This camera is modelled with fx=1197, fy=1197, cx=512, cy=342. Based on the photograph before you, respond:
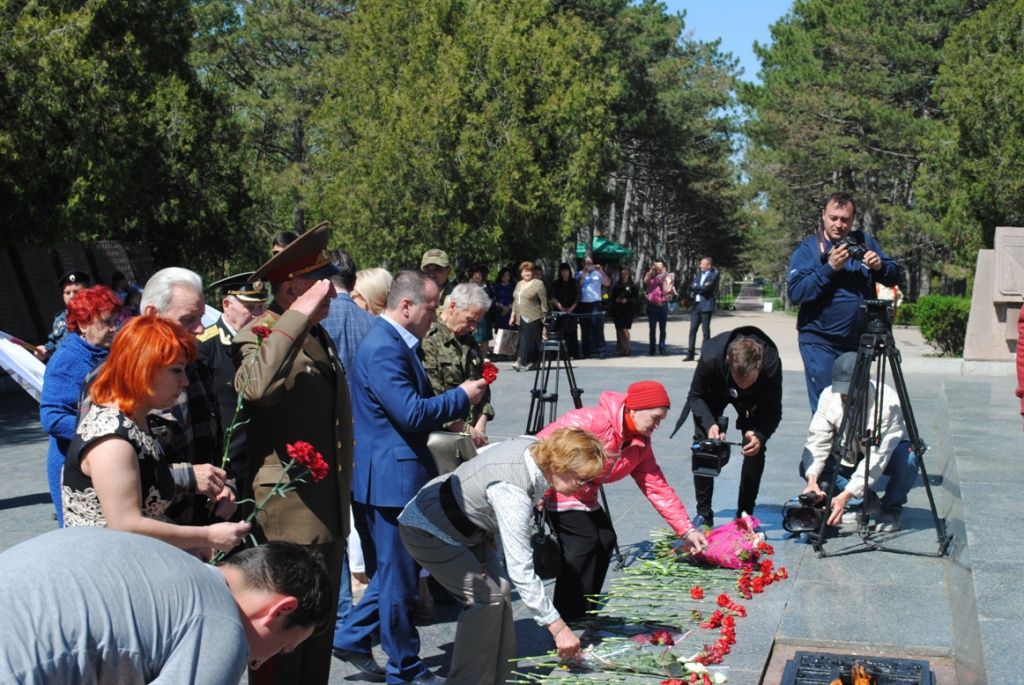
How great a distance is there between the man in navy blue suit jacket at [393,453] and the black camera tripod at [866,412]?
8.04ft

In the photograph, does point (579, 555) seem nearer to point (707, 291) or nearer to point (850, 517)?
Result: point (850, 517)

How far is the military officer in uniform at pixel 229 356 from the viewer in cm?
438

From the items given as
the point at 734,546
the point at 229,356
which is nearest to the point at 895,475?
the point at 734,546

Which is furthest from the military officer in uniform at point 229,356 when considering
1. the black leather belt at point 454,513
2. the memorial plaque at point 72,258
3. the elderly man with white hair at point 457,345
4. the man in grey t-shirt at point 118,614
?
the memorial plaque at point 72,258

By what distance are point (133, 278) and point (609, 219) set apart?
39010 millimetres

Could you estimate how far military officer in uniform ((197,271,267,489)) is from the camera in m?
4.38

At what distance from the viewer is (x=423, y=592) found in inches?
240

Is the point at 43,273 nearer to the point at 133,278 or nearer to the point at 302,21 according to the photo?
the point at 133,278

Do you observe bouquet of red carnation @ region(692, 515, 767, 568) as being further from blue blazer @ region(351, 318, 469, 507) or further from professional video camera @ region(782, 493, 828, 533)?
blue blazer @ region(351, 318, 469, 507)

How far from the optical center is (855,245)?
6.92 m

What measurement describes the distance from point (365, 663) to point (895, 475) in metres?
3.61

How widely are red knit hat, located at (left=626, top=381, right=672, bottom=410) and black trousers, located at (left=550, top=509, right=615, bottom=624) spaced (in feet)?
2.04

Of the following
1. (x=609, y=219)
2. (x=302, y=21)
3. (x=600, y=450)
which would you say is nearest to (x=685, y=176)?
(x=609, y=219)

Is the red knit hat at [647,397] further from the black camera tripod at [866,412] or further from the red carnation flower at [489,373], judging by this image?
the black camera tripod at [866,412]
